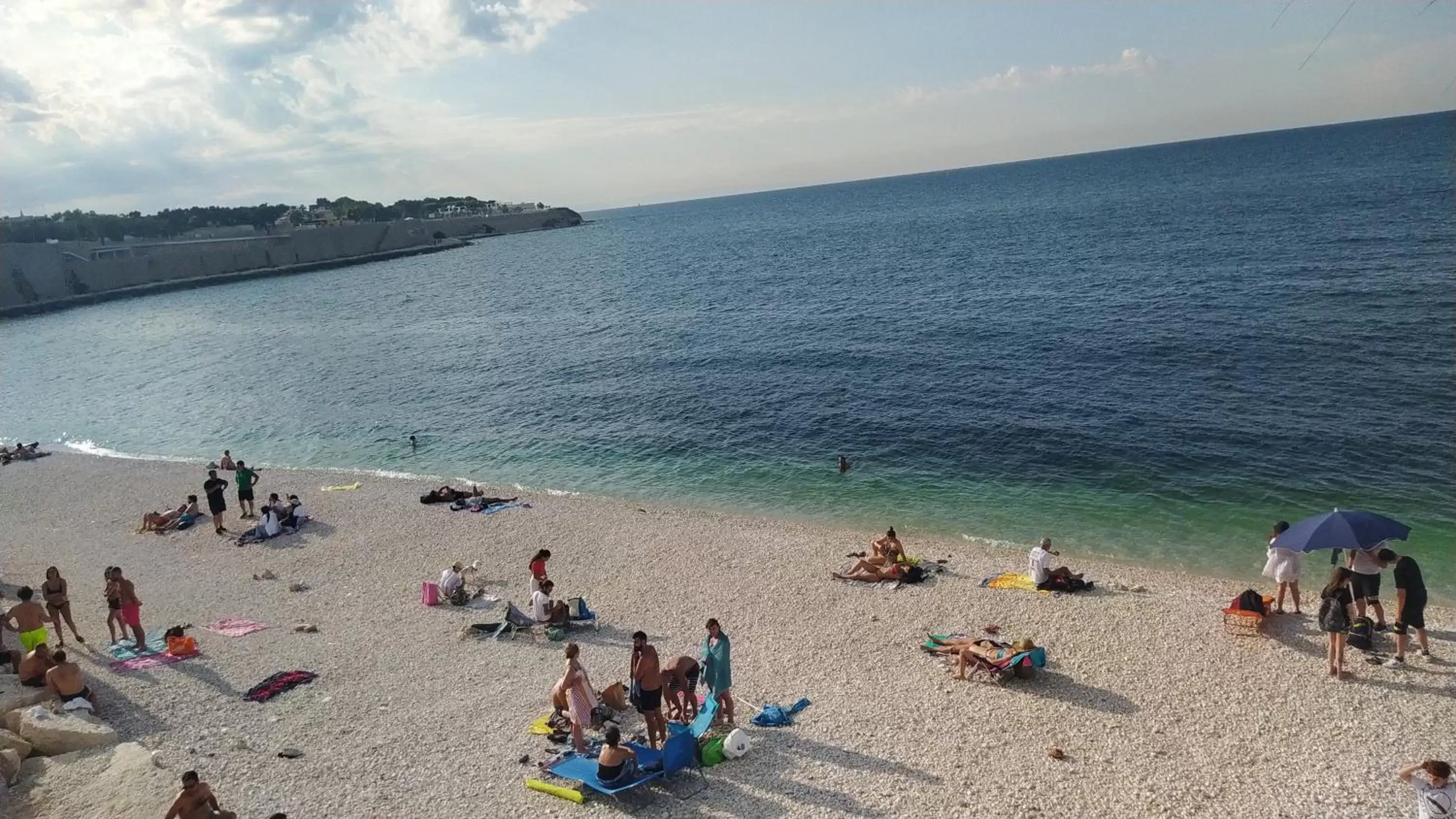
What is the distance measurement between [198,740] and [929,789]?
10817 mm

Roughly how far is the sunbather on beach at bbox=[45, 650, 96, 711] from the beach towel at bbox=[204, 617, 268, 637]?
3532mm

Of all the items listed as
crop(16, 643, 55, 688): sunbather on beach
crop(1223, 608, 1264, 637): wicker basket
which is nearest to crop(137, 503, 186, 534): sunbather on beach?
crop(16, 643, 55, 688): sunbather on beach

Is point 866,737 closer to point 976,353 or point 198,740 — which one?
point 198,740

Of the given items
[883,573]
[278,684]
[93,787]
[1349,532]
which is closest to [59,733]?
[93,787]

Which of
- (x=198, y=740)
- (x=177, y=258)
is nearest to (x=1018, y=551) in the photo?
(x=198, y=740)

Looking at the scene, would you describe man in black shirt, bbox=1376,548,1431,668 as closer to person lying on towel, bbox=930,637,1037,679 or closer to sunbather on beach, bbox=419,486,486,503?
person lying on towel, bbox=930,637,1037,679

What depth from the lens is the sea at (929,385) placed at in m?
23.8

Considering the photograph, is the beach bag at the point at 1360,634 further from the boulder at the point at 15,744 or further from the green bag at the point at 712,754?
the boulder at the point at 15,744

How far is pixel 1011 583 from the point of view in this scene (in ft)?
58.8

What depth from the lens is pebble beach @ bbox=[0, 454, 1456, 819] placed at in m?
10.7

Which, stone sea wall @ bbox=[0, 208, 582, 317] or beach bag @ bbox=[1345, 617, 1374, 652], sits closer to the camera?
beach bag @ bbox=[1345, 617, 1374, 652]

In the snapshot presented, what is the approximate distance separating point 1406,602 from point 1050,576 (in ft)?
19.5

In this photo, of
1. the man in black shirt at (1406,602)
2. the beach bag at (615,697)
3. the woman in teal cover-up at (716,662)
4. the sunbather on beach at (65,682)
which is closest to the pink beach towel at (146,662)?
the sunbather on beach at (65,682)

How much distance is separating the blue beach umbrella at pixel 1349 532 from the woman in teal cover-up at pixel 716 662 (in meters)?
9.54
